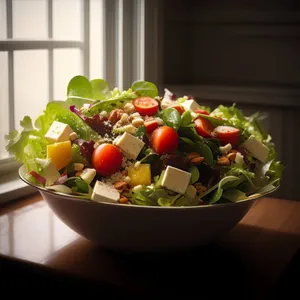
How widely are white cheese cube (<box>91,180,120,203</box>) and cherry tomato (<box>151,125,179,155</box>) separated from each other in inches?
4.9

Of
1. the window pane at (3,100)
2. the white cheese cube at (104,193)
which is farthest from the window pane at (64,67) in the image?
the white cheese cube at (104,193)

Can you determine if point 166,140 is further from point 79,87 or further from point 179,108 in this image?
point 79,87

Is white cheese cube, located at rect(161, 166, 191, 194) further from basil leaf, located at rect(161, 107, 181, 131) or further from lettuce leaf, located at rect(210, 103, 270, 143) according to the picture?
lettuce leaf, located at rect(210, 103, 270, 143)

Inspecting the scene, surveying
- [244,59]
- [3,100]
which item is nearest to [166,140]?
[3,100]

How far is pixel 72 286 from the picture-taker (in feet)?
3.61

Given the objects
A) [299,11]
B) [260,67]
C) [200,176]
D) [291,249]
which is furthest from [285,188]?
[200,176]

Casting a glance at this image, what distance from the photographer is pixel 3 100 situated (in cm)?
163

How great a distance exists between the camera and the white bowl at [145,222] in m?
1.03

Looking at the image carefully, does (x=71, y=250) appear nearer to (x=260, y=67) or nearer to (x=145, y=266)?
(x=145, y=266)

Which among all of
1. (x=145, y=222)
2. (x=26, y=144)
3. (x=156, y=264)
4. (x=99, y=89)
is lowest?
(x=156, y=264)

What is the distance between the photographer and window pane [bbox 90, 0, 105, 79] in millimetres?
1938

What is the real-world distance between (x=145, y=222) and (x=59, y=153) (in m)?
0.22

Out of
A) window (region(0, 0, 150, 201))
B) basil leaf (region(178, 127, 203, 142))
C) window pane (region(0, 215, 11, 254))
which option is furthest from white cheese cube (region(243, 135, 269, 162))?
window (region(0, 0, 150, 201))

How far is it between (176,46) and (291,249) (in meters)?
1.38
